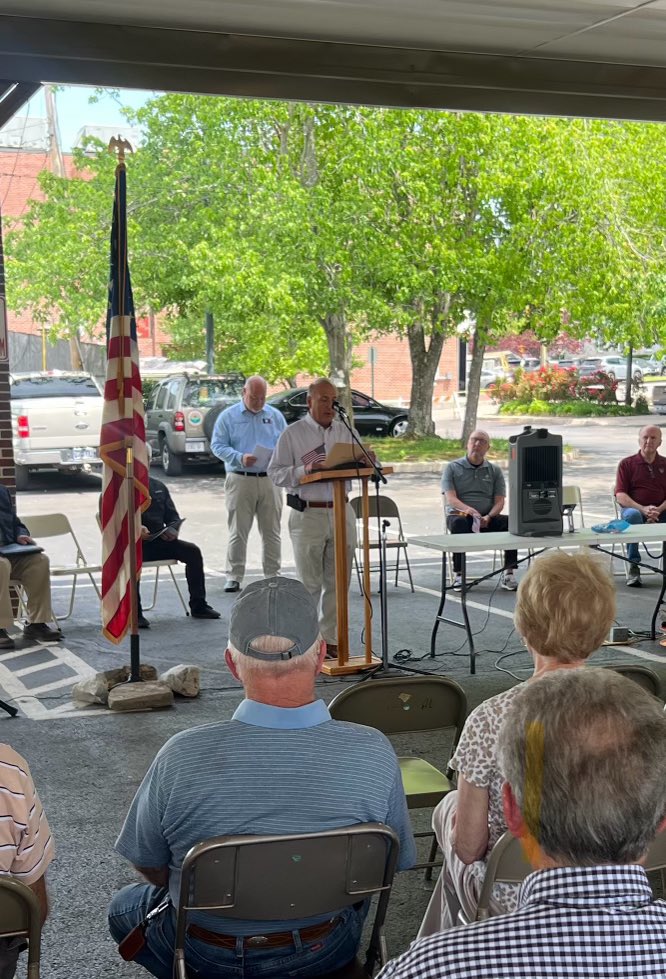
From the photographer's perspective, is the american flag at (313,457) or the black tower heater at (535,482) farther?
the american flag at (313,457)

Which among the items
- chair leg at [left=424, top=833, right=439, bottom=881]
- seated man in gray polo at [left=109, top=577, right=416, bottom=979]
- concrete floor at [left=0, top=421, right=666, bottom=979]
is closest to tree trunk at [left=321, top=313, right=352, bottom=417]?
concrete floor at [left=0, top=421, right=666, bottom=979]

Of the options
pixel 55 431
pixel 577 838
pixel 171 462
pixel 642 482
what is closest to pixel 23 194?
pixel 171 462

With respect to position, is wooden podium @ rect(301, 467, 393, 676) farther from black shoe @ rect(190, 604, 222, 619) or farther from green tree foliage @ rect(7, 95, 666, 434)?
green tree foliage @ rect(7, 95, 666, 434)

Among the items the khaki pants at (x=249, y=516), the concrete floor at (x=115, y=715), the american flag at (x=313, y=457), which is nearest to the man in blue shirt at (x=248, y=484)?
the khaki pants at (x=249, y=516)

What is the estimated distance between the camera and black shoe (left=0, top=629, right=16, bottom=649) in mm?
7824

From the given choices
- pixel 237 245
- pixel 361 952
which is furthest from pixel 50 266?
pixel 361 952

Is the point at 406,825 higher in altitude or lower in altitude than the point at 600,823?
lower

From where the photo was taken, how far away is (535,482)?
7348 mm

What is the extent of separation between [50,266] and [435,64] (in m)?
14.7

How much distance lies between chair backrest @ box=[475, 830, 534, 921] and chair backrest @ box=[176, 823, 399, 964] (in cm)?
24

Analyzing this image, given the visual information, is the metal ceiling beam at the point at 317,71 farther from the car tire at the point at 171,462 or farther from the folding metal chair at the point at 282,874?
the car tire at the point at 171,462

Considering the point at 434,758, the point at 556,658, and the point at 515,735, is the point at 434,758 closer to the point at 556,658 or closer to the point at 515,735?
the point at 556,658

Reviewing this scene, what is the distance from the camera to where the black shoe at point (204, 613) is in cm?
882

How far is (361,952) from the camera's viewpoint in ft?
11.9
